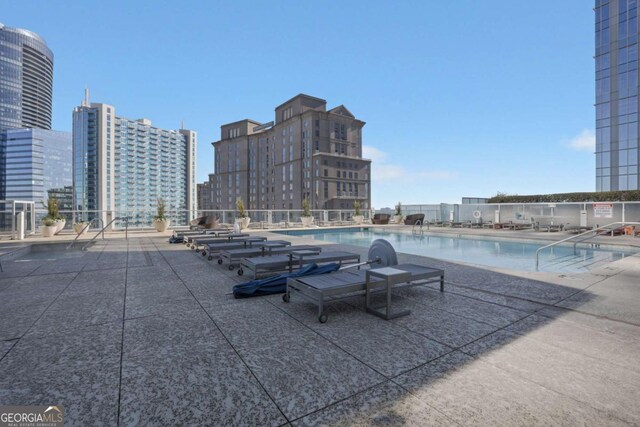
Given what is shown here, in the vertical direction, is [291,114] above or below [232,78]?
above

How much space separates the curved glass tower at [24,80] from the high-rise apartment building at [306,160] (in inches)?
3374

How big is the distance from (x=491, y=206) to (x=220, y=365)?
23233 mm

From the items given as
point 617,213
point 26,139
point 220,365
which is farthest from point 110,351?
point 26,139

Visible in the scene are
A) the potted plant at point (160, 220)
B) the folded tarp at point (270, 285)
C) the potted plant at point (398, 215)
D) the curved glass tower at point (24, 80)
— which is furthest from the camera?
the curved glass tower at point (24, 80)

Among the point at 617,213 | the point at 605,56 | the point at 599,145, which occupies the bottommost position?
the point at 617,213

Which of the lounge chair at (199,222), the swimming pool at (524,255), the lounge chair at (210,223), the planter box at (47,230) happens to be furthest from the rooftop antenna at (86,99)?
the swimming pool at (524,255)

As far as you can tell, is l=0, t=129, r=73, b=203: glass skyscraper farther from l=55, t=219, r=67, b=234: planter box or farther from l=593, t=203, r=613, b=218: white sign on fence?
l=593, t=203, r=613, b=218: white sign on fence

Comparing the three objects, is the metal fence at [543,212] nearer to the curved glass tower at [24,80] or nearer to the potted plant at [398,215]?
the potted plant at [398,215]

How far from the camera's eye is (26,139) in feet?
345

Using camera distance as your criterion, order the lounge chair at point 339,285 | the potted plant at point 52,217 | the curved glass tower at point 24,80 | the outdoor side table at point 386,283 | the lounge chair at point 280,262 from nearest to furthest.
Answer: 1. the lounge chair at point 339,285
2. the outdoor side table at point 386,283
3. the lounge chair at point 280,262
4. the potted plant at point 52,217
5. the curved glass tower at point 24,80

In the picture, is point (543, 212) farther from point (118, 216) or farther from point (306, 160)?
point (306, 160)

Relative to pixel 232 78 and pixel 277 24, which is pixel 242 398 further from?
pixel 232 78

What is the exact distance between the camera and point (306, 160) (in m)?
61.6

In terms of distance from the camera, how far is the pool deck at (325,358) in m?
1.95
